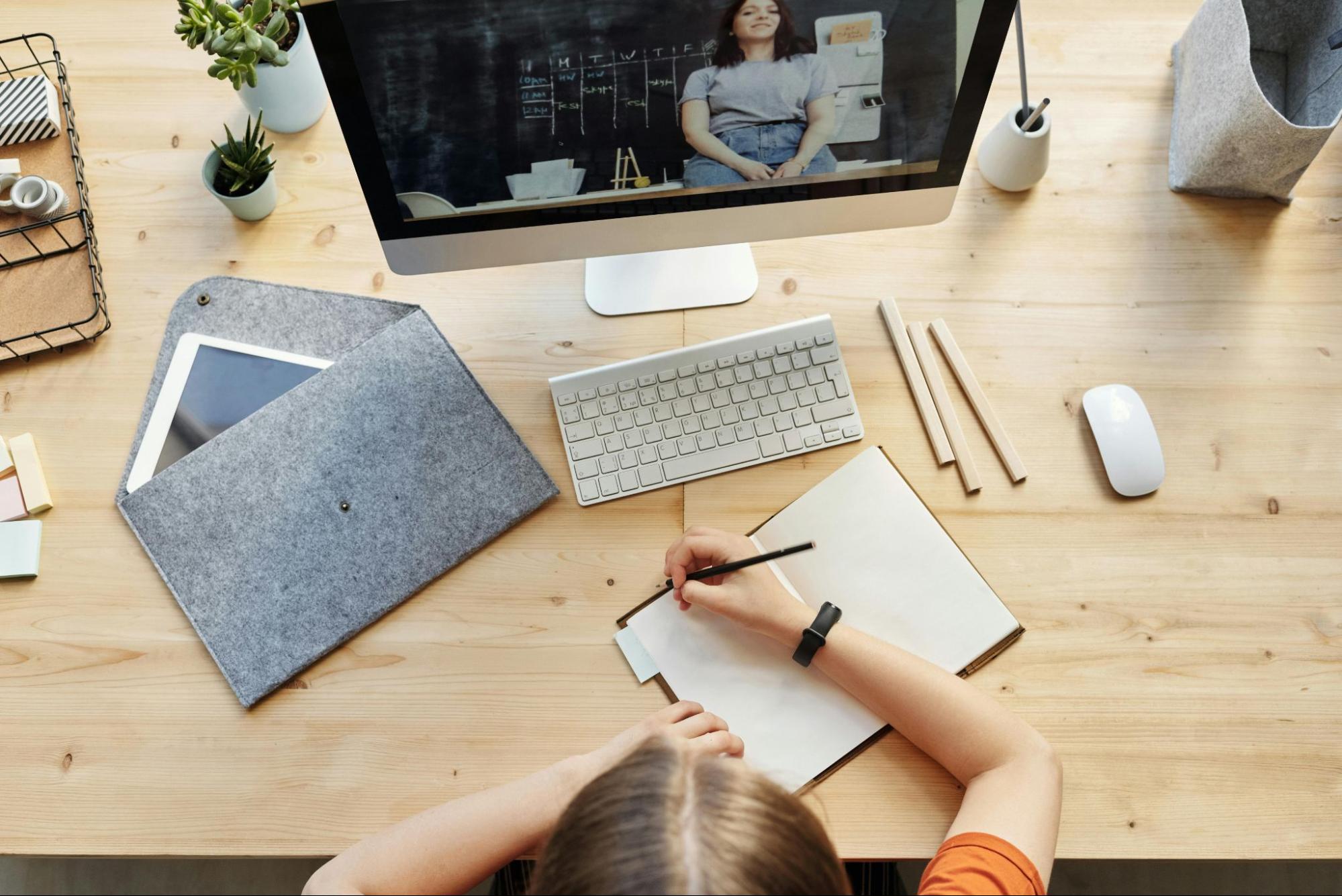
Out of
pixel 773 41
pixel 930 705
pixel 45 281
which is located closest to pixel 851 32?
pixel 773 41

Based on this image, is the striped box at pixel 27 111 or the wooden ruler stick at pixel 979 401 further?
the striped box at pixel 27 111

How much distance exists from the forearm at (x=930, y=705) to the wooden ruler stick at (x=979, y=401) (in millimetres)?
198

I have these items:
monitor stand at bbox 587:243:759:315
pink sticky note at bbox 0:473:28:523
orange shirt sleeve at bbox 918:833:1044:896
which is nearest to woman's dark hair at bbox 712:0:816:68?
monitor stand at bbox 587:243:759:315

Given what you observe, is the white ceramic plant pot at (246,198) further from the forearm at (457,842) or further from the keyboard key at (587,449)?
the forearm at (457,842)

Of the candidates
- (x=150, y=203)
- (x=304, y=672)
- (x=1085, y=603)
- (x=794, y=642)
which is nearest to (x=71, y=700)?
(x=304, y=672)

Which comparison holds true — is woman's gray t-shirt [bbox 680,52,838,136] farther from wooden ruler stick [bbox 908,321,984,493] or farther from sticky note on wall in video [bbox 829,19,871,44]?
wooden ruler stick [bbox 908,321,984,493]

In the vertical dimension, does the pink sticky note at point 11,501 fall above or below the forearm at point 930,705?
above

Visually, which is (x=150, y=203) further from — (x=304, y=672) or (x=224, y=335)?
(x=304, y=672)

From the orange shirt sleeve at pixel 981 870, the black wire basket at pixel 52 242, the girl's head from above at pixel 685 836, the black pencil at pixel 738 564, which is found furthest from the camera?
the black wire basket at pixel 52 242

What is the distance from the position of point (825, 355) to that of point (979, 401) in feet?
0.47

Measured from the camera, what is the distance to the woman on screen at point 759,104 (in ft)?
2.06

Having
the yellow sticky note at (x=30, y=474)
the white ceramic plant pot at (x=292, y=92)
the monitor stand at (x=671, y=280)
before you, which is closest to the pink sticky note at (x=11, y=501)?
the yellow sticky note at (x=30, y=474)

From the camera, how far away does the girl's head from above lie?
18.9 inches

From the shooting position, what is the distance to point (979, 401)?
81cm
